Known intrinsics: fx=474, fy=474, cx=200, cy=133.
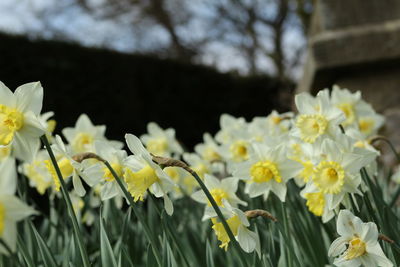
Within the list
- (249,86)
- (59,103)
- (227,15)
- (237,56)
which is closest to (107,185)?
(59,103)

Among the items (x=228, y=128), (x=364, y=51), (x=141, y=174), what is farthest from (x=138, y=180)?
(x=364, y=51)

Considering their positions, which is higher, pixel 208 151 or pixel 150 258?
pixel 208 151

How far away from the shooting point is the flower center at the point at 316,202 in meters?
1.40

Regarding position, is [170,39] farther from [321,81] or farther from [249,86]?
[321,81]

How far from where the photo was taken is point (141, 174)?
1.25 meters

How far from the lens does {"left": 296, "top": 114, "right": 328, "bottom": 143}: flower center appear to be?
153 cm

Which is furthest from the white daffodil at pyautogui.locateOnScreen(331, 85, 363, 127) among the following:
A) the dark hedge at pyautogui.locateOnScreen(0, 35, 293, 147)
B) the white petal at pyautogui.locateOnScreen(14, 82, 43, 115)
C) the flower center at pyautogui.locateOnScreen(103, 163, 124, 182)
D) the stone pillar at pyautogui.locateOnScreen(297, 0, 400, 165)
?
the dark hedge at pyautogui.locateOnScreen(0, 35, 293, 147)

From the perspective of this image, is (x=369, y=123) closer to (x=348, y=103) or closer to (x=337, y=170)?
(x=348, y=103)

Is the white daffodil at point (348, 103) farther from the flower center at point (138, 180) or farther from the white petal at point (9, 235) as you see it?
the white petal at point (9, 235)

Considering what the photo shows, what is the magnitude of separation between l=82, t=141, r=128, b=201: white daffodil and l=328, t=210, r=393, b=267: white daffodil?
61cm

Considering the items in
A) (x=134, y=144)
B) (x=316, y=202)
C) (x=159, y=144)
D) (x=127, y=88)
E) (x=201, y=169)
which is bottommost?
(x=316, y=202)

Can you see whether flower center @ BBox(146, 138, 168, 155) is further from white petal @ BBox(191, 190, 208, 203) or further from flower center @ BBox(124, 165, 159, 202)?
flower center @ BBox(124, 165, 159, 202)

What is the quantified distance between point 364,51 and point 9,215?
11.4ft

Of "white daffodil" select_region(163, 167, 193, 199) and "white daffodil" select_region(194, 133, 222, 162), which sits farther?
"white daffodil" select_region(194, 133, 222, 162)
